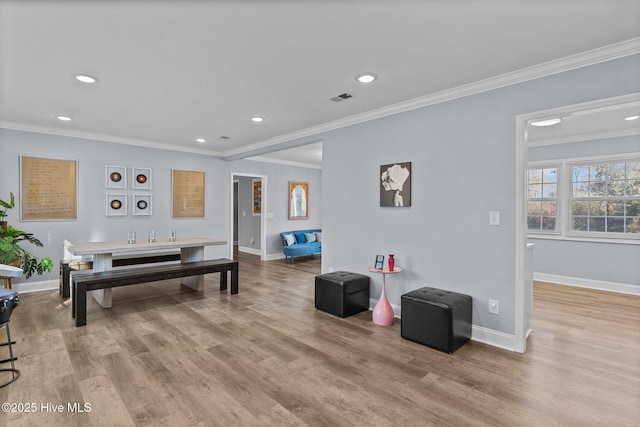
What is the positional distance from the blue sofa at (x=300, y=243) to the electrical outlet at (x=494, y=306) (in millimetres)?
4845

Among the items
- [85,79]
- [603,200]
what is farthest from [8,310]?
[603,200]

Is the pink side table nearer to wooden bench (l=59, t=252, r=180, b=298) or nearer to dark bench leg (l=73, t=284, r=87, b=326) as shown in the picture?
dark bench leg (l=73, t=284, r=87, b=326)

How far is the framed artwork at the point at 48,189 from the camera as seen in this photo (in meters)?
4.65

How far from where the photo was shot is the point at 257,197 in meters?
8.59

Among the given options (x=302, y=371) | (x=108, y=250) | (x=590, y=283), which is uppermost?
(x=108, y=250)

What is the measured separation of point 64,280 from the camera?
14.4 ft

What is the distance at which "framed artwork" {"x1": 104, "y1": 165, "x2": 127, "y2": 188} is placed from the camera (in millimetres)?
5354

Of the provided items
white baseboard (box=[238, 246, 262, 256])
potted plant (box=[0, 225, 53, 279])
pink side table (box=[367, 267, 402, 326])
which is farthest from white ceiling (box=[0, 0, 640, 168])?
white baseboard (box=[238, 246, 262, 256])

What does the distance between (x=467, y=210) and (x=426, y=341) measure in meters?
1.30

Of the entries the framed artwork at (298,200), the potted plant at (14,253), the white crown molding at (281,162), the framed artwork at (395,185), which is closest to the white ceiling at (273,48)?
the framed artwork at (395,185)

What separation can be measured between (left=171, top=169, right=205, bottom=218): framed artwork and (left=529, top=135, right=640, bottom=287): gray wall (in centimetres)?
629

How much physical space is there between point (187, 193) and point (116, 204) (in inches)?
48.1

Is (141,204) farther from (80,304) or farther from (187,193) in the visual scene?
(80,304)

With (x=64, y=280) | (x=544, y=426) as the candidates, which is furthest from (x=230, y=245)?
(x=544, y=426)
